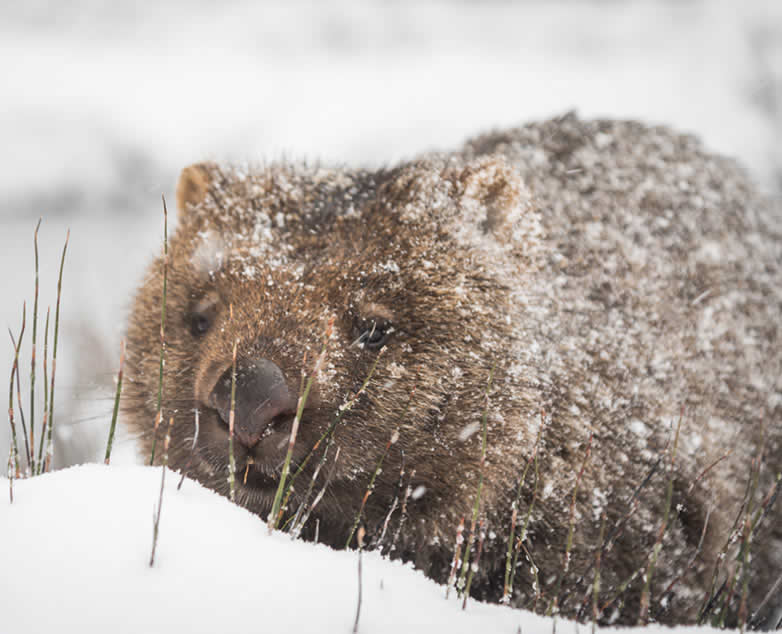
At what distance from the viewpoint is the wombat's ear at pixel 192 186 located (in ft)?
10.1

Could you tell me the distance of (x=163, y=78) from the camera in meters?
11.9

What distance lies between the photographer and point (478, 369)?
2.56m

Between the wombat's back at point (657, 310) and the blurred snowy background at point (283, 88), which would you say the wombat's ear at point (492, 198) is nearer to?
the wombat's back at point (657, 310)

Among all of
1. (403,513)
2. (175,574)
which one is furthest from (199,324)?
(175,574)

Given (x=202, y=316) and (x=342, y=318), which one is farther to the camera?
(x=202, y=316)

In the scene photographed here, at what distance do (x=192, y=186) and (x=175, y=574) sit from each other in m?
2.04

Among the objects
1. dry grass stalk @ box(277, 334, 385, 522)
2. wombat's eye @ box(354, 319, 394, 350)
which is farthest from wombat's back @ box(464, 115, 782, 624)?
dry grass stalk @ box(277, 334, 385, 522)

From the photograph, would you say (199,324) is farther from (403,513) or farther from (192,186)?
(403,513)

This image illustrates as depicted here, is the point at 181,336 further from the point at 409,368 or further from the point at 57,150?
the point at 57,150

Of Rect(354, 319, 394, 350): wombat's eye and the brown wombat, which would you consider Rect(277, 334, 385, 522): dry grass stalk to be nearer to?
the brown wombat

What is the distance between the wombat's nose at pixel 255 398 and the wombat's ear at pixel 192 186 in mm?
1283

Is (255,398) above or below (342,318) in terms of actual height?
below

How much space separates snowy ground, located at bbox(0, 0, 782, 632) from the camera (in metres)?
6.40

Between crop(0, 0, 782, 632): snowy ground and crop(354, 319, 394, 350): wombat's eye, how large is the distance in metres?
1.18
